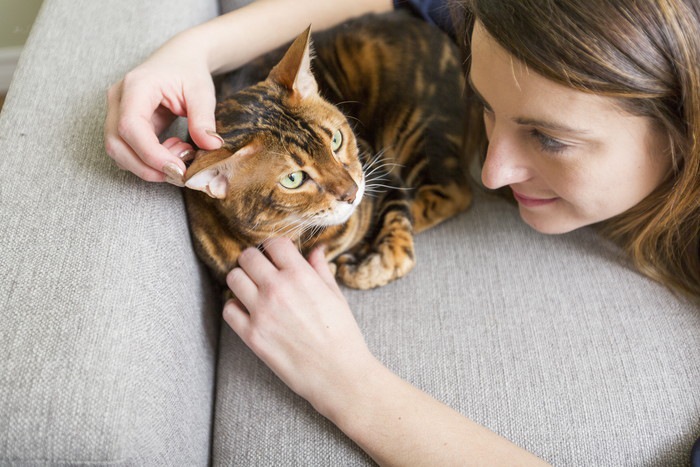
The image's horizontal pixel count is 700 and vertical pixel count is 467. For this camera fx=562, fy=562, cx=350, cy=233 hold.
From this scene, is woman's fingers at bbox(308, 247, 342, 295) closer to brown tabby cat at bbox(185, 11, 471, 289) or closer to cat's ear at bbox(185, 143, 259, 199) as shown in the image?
brown tabby cat at bbox(185, 11, 471, 289)

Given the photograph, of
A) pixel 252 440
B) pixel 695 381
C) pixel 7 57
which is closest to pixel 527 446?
pixel 695 381

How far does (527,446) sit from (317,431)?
1.10 feet

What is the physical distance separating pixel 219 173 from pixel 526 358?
24.1 inches

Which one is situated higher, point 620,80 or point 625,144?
point 620,80

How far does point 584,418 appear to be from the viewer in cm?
Answer: 91

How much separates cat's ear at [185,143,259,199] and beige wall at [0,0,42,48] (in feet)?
5.54

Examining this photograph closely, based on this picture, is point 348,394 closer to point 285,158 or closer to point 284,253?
point 284,253

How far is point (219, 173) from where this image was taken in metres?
0.86

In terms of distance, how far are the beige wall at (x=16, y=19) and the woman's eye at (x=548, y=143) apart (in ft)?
6.49

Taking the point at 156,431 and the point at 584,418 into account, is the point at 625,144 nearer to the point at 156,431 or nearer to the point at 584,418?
the point at 584,418

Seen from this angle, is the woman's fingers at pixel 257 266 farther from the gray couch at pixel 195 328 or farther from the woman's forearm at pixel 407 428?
the woman's forearm at pixel 407 428

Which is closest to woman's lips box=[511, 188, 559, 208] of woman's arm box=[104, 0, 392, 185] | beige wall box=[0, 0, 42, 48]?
woman's arm box=[104, 0, 392, 185]

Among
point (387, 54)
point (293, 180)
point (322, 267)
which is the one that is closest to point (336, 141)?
point (293, 180)

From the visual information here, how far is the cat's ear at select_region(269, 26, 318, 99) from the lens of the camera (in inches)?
36.2
